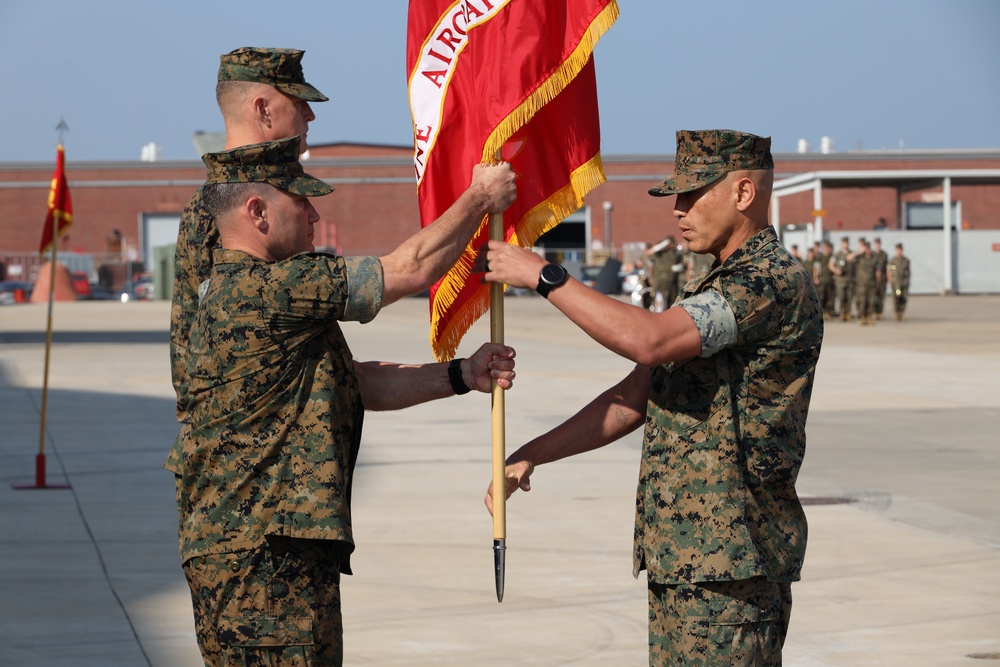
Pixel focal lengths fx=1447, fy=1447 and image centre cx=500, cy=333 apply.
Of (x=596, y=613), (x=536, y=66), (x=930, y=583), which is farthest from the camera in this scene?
(x=930, y=583)

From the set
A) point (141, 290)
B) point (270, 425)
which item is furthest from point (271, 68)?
point (141, 290)

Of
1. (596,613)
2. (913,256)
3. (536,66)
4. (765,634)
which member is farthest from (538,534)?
(913,256)

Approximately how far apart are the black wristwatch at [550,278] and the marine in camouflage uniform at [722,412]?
0.02m

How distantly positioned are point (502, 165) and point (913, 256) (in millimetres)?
49619

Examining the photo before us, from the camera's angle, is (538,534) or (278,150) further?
(538,534)

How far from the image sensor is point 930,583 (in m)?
8.11

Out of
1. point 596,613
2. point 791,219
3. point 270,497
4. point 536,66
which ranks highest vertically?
point 791,219

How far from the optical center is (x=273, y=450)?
155 inches

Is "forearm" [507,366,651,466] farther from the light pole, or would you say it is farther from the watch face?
the light pole

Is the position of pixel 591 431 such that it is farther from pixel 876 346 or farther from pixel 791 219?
pixel 791 219

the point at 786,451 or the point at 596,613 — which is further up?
the point at 786,451

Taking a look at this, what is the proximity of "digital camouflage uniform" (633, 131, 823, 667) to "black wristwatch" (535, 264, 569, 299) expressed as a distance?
0.35 metres

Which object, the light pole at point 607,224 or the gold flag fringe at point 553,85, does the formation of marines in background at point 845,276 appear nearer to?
the gold flag fringe at point 553,85

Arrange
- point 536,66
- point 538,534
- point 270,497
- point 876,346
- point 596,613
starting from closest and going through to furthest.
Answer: point 270,497, point 536,66, point 596,613, point 538,534, point 876,346
